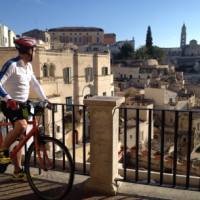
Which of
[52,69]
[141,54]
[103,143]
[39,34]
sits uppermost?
[39,34]

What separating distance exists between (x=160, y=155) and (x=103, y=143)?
3.14 feet

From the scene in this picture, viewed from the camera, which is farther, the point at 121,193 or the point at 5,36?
the point at 5,36

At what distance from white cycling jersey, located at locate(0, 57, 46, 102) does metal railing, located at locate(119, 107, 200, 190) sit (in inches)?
51.5

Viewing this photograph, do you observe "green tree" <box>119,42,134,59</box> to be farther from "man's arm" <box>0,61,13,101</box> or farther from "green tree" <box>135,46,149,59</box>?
"man's arm" <box>0,61,13,101</box>

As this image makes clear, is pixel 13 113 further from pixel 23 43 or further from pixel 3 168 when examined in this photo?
Result: pixel 3 168

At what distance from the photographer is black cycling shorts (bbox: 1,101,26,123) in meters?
3.89

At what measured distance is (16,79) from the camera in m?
3.90

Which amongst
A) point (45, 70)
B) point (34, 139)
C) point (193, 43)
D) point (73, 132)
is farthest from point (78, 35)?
point (34, 139)

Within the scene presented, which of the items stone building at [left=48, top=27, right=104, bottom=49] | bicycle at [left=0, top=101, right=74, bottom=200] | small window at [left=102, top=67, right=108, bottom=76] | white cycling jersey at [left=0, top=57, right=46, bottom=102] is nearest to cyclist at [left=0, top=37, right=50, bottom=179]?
white cycling jersey at [left=0, top=57, right=46, bottom=102]

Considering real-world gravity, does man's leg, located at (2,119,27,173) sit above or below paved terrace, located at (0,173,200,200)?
above

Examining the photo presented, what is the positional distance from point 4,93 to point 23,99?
0.35 metres

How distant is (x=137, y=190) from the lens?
422 centimetres

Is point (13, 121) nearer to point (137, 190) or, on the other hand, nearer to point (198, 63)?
point (137, 190)

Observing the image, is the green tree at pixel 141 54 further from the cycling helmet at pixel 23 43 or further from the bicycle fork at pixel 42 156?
the cycling helmet at pixel 23 43
